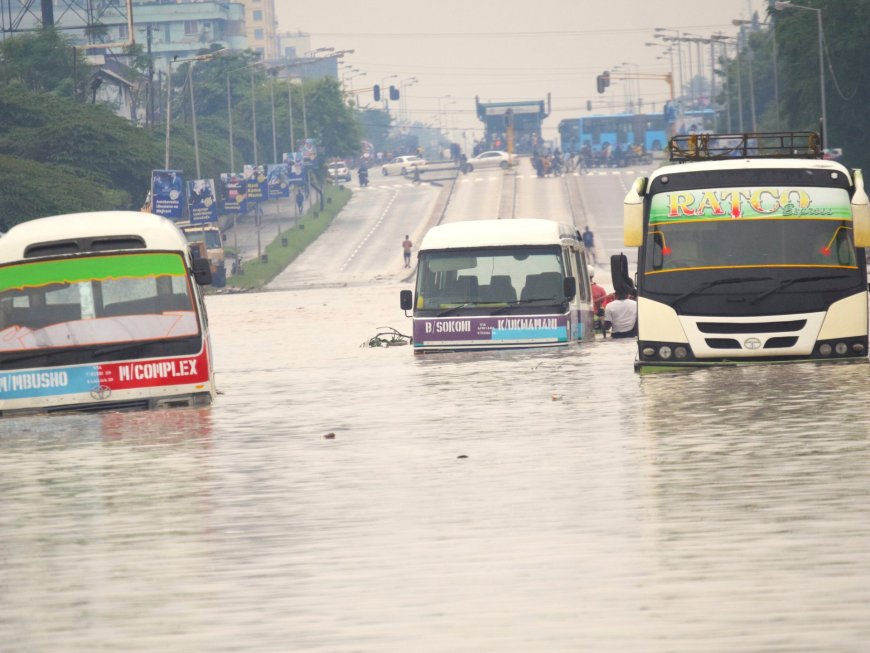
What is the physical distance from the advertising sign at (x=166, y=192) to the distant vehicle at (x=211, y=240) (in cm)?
746

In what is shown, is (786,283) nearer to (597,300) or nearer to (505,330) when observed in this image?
(505,330)

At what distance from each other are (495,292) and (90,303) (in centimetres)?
813

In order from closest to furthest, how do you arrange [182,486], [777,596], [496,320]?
Result: [777,596], [182,486], [496,320]

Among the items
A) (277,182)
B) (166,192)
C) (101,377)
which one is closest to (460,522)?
(101,377)

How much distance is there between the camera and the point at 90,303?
17.9 m

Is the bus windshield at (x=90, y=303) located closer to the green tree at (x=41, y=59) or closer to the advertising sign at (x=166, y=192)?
the advertising sign at (x=166, y=192)

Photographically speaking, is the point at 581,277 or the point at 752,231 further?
the point at 581,277

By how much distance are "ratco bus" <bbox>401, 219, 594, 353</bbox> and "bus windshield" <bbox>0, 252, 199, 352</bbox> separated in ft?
24.2

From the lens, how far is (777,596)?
765 centimetres

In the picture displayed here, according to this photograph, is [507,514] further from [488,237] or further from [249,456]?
[488,237]

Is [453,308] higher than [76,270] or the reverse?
the reverse

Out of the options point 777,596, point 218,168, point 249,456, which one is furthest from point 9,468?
point 218,168

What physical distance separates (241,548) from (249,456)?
461 cm

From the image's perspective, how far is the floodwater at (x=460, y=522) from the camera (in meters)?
7.41
